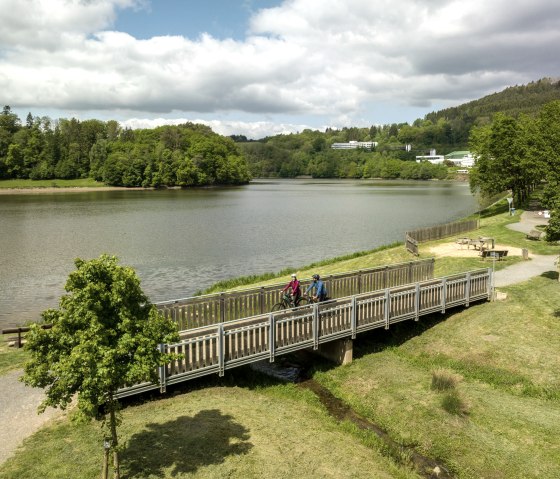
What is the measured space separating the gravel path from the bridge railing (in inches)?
162

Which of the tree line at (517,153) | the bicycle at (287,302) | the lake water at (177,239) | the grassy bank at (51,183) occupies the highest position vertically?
the tree line at (517,153)

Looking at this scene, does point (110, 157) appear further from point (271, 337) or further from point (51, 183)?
point (271, 337)

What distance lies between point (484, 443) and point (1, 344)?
1715cm

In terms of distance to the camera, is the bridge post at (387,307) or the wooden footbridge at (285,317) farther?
the bridge post at (387,307)

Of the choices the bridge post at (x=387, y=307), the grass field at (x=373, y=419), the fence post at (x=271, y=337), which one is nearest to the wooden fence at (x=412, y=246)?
the grass field at (x=373, y=419)

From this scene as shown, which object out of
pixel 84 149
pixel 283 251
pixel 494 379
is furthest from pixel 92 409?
pixel 84 149

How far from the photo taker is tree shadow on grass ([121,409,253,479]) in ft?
32.1

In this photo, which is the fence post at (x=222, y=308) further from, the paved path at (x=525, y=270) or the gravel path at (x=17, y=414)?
the paved path at (x=525, y=270)

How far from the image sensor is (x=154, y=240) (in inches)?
1972

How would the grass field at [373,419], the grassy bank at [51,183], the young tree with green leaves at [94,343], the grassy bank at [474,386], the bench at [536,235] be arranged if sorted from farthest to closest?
the grassy bank at [51,183], the bench at [536,235], the grassy bank at [474,386], the grass field at [373,419], the young tree with green leaves at [94,343]

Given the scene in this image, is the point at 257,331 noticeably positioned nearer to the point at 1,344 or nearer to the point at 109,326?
the point at 109,326

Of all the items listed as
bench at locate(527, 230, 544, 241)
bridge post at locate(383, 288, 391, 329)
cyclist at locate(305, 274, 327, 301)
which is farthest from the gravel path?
bench at locate(527, 230, 544, 241)

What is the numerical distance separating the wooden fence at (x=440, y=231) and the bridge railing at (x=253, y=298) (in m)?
14.0

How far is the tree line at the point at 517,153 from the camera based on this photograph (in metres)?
53.7
